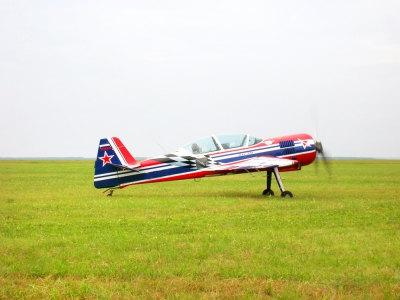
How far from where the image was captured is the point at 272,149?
691 inches

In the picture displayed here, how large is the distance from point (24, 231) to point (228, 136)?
29.7 feet

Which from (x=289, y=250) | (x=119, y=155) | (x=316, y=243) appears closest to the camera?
(x=289, y=250)

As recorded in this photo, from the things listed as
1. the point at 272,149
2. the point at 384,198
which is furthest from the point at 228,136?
the point at 384,198

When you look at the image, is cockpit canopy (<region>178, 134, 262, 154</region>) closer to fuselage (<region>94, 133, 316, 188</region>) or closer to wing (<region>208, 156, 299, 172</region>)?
fuselage (<region>94, 133, 316, 188</region>)

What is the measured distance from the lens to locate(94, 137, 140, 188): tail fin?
17141mm

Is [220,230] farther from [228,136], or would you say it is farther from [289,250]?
[228,136]

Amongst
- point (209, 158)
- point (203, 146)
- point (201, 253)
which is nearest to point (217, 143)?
point (203, 146)

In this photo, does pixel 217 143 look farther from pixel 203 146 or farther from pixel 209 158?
pixel 209 158

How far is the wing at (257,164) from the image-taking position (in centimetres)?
1625

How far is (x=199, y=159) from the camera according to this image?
55.8 feet

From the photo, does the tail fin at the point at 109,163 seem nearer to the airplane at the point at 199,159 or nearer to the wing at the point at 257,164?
the airplane at the point at 199,159

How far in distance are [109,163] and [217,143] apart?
12.0 feet

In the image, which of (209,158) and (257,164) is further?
(209,158)

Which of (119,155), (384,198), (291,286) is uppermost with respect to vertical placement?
(119,155)
